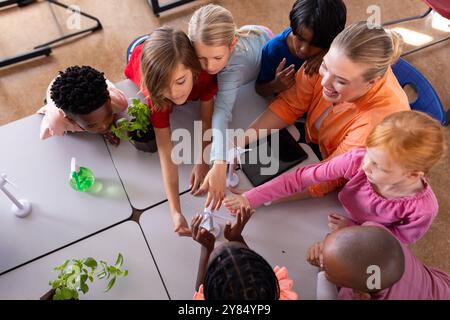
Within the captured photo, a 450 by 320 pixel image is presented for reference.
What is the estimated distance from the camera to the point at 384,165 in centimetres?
99

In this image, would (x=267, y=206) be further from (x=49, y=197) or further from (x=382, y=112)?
(x=49, y=197)

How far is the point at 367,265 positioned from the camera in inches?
36.5

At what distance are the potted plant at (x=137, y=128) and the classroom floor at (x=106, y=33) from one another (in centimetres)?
123

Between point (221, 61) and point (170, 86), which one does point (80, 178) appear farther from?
point (221, 61)

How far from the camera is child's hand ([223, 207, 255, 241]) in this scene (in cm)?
105

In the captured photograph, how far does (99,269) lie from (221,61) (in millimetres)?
735

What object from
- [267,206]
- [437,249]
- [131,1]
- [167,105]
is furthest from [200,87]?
[131,1]

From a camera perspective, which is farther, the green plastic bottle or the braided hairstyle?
the green plastic bottle

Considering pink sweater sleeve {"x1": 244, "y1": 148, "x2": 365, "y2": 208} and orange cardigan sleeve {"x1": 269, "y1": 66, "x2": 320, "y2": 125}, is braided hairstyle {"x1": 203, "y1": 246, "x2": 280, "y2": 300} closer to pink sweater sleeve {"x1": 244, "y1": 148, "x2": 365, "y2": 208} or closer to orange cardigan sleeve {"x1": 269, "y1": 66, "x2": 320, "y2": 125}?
pink sweater sleeve {"x1": 244, "y1": 148, "x2": 365, "y2": 208}

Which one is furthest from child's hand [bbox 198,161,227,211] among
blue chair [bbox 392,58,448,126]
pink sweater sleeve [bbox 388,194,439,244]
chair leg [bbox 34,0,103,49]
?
chair leg [bbox 34,0,103,49]

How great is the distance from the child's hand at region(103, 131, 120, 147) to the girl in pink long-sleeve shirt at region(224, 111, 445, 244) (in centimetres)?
44

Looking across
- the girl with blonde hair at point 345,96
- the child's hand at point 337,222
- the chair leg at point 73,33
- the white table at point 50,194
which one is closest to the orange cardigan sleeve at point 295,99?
the girl with blonde hair at point 345,96

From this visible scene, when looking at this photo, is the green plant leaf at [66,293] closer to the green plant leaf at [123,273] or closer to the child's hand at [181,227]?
the green plant leaf at [123,273]

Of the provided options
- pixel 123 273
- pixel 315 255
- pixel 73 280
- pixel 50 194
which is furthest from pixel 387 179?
pixel 50 194
